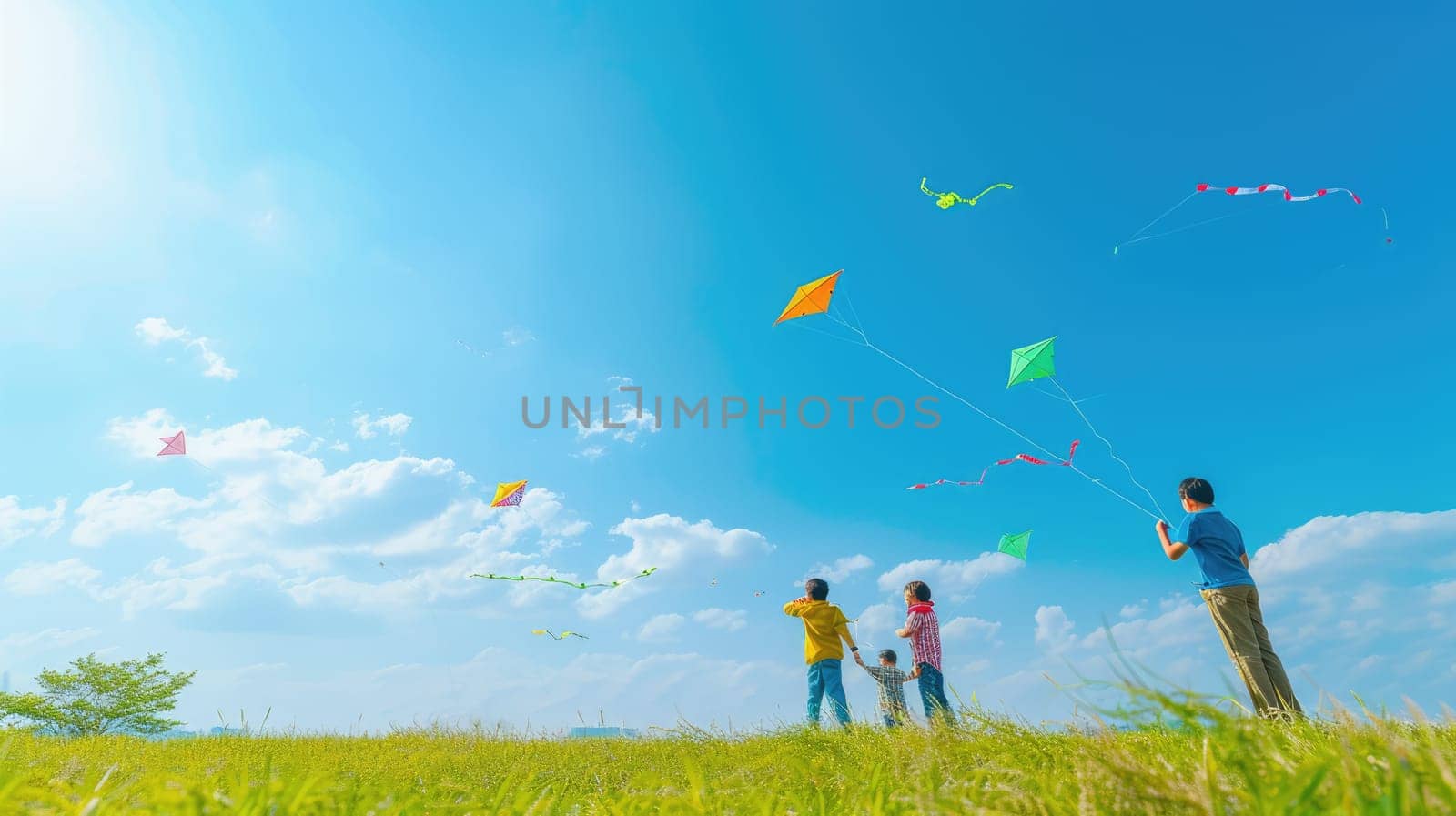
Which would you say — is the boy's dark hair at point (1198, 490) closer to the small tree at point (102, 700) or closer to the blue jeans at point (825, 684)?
the blue jeans at point (825, 684)

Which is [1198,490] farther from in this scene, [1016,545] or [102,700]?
[102,700]

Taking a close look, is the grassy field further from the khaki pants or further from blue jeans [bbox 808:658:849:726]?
blue jeans [bbox 808:658:849:726]

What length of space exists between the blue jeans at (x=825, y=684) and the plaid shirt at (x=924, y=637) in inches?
36.7

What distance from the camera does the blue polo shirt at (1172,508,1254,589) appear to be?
268 inches

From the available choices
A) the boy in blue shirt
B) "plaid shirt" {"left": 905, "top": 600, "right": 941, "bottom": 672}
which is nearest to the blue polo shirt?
the boy in blue shirt

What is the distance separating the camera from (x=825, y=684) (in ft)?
31.1

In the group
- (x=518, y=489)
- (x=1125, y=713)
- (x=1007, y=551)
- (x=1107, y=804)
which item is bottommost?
(x=1107, y=804)

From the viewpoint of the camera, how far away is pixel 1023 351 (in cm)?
1298

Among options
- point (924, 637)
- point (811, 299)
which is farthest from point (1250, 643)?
point (811, 299)

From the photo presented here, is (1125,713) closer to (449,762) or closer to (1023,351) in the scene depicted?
(449,762)

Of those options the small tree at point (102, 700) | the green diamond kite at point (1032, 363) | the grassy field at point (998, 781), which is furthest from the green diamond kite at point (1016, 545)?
the small tree at point (102, 700)

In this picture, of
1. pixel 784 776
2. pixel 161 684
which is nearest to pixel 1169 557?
pixel 784 776

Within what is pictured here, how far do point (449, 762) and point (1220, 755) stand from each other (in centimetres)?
700

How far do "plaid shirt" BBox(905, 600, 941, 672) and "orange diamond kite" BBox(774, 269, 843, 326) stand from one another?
5.07m
